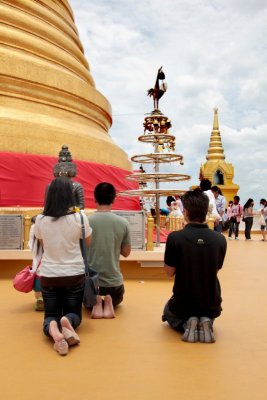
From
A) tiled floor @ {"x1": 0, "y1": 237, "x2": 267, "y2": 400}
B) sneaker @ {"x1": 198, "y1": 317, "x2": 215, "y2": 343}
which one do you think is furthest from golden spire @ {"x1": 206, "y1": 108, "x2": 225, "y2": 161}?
sneaker @ {"x1": 198, "y1": 317, "x2": 215, "y2": 343}

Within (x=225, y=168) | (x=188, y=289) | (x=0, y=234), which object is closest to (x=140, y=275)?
(x=0, y=234)

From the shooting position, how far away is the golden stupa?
8.67m

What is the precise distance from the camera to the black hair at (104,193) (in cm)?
438

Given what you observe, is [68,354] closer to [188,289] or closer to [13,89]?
[188,289]

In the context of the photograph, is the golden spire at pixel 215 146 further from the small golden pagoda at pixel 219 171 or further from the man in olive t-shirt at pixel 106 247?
the man in olive t-shirt at pixel 106 247

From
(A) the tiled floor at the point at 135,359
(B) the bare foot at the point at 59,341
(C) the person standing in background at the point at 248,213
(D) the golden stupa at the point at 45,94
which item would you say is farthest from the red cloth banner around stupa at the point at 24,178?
(C) the person standing in background at the point at 248,213

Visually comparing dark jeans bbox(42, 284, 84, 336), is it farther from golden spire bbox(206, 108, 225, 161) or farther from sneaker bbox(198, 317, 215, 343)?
golden spire bbox(206, 108, 225, 161)

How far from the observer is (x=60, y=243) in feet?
12.1

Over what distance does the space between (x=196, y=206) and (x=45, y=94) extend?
6.51m

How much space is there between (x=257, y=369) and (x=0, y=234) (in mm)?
4245

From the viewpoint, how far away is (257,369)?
118 inches

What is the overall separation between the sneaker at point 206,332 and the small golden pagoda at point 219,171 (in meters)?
30.6

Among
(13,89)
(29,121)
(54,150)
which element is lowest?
(54,150)

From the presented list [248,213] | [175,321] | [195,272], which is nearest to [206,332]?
[175,321]
